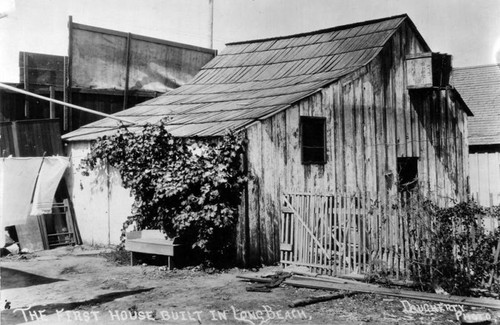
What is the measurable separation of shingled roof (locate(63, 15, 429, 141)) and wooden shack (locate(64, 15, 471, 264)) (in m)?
0.06

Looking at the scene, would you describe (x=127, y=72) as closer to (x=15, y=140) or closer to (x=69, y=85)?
(x=69, y=85)

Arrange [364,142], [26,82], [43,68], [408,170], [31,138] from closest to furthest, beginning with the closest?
[364,142]
[31,138]
[408,170]
[26,82]
[43,68]

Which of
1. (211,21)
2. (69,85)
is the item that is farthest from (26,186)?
(211,21)

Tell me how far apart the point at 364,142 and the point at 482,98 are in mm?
14201

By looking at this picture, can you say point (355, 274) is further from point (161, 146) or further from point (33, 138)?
point (33, 138)

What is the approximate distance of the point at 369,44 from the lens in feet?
50.6

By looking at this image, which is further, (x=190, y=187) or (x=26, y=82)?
(x=26, y=82)

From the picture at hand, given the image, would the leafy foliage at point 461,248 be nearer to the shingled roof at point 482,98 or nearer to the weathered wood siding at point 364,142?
the weathered wood siding at point 364,142

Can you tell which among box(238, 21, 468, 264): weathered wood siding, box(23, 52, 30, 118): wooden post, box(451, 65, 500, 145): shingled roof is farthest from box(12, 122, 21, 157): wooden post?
box(451, 65, 500, 145): shingled roof

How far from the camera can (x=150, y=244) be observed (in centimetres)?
1123

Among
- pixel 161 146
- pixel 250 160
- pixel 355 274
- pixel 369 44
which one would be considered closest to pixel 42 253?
pixel 161 146

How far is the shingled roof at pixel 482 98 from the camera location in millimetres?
21641

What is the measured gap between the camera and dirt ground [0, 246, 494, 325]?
7.21m

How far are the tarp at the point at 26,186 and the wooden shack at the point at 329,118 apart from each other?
82 cm
